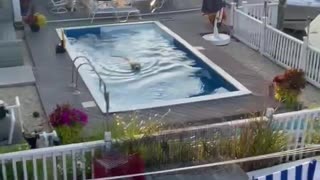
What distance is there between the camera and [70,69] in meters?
10.7

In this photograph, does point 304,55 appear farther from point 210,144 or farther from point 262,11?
point 210,144

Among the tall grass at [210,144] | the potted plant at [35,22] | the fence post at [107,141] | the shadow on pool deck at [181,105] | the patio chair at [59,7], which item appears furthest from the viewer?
the patio chair at [59,7]

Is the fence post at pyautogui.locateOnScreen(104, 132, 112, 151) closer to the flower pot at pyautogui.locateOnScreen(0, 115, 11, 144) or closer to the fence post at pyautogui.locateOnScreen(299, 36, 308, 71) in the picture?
the flower pot at pyautogui.locateOnScreen(0, 115, 11, 144)

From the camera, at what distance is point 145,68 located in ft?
36.8

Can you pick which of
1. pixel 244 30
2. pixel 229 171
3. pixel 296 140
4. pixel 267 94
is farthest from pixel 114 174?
pixel 244 30

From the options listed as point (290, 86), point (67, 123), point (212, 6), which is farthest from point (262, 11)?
point (67, 123)

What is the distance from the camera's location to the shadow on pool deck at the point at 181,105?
28.7 ft

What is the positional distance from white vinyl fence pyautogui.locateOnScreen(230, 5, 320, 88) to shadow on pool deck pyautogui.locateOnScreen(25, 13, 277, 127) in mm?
728

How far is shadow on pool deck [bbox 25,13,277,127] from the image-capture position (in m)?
8.75

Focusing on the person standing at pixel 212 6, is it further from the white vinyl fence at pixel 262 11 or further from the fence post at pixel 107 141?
the fence post at pixel 107 141

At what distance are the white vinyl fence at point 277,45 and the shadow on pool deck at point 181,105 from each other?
73 centimetres

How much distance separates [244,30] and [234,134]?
585 centimetres

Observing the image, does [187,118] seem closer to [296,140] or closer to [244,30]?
[296,140]

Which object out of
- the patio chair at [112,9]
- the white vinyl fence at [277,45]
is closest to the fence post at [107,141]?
the white vinyl fence at [277,45]
